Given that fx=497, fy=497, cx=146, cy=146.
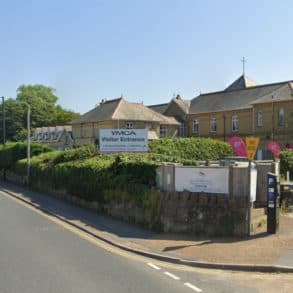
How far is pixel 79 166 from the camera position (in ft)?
77.3

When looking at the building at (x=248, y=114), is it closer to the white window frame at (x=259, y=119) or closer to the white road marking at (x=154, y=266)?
the white window frame at (x=259, y=119)

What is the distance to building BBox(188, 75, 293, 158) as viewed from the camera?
5681 centimetres

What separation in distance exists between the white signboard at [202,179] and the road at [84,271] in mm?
3309

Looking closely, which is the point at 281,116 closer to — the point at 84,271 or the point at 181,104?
the point at 181,104

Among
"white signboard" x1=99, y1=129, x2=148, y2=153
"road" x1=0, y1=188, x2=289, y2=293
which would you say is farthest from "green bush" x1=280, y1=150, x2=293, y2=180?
"road" x1=0, y1=188, x2=289, y2=293

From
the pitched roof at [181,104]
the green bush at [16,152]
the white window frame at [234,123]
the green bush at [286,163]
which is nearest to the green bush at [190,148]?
the green bush at [286,163]

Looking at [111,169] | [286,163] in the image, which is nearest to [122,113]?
[286,163]

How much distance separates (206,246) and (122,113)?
5439 centimetres

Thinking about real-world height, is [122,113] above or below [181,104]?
below

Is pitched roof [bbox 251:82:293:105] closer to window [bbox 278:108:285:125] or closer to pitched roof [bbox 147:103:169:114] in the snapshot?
window [bbox 278:108:285:125]

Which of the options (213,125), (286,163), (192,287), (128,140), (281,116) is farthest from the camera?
(213,125)

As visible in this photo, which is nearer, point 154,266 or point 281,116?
point 154,266

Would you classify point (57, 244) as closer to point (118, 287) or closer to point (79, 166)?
point (118, 287)

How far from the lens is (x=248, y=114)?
62969mm
